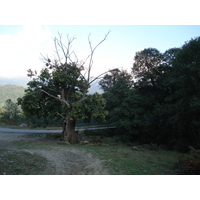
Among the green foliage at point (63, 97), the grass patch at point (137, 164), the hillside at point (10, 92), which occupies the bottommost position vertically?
the grass patch at point (137, 164)

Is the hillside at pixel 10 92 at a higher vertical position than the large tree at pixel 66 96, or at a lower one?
higher

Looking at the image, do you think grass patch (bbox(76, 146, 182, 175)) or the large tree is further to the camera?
the large tree

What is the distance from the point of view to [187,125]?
15.5 metres

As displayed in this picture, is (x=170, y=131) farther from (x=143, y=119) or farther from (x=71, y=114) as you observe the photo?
(x=71, y=114)

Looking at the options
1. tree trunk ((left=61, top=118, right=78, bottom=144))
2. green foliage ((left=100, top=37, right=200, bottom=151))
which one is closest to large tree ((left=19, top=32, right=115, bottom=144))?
tree trunk ((left=61, top=118, right=78, bottom=144))

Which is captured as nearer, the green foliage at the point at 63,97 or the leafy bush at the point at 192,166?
the leafy bush at the point at 192,166

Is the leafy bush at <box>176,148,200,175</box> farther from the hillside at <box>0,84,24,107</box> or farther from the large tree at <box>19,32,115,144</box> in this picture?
the hillside at <box>0,84,24,107</box>

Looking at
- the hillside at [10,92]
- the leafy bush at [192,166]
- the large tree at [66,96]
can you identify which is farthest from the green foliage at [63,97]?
→ the hillside at [10,92]

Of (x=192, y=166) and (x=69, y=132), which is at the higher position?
(x=192, y=166)

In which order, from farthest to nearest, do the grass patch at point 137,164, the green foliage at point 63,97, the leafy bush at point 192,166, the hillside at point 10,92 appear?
1. the hillside at point 10,92
2. the green foliage at point 63,97
3. the grass patch at point 137,164
4. the leafy bush at point 192,166

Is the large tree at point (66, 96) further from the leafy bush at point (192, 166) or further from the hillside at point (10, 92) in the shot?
the hillside at point (10, 92)

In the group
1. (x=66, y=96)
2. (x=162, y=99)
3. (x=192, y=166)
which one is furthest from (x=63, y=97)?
(x=162, y=99)

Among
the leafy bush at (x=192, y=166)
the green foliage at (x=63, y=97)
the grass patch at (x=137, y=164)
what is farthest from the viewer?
the green foliage at (x=63, y=97)

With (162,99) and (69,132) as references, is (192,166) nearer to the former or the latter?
(69,132)
